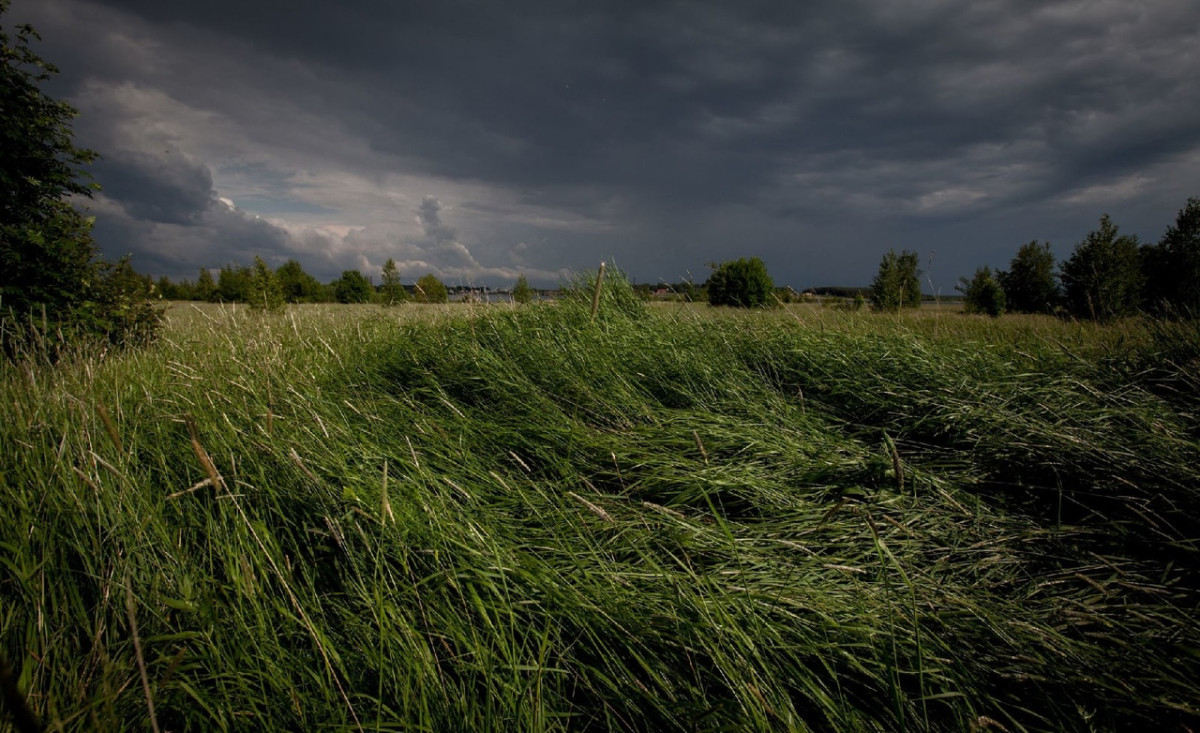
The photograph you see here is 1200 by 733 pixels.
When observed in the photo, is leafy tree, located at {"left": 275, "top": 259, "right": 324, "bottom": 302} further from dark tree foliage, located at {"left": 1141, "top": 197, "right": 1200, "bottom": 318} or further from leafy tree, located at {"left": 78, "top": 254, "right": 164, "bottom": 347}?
dark tree foliage, located at {"left": 1141, "top": 197, "right": 1200, "bottom": 318}

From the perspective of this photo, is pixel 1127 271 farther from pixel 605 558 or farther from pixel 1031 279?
pixel 605 558

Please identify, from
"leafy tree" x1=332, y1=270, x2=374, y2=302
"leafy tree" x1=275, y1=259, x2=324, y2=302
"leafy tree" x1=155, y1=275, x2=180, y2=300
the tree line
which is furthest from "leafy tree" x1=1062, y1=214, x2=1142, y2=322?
"leafy tree" x1=155, y1=275, x2=180, y2=300

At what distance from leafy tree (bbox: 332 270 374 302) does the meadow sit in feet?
135

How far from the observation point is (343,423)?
107 inches

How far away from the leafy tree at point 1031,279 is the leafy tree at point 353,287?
51114mm

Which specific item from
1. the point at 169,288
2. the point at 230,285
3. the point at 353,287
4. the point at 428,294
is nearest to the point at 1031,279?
the point at 428,294

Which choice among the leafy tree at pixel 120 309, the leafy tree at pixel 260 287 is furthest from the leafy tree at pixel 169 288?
the leafy tree at pixel 120 309

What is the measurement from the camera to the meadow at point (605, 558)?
139 centimetres

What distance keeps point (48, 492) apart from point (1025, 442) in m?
4.77

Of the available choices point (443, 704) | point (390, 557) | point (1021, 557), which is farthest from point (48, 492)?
point (1021, 557)

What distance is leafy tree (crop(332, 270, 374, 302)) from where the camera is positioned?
133 ft

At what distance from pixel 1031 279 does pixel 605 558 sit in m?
46.9

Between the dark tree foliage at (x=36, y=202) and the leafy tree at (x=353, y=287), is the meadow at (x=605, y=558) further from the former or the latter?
the leafy tree at (x=353, y=287)

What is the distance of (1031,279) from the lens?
117 feet
